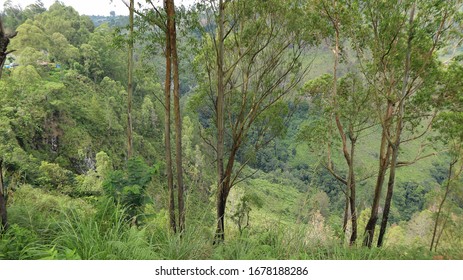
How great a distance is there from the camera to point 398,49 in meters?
8.23

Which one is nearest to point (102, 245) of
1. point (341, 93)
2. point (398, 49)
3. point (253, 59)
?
point (253, 59)

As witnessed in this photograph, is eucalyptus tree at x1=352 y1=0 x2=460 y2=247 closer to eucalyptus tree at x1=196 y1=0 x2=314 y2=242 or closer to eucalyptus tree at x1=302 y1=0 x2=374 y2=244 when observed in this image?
eucalyptus tree at x1=302 y1=0 x2=374 y2=244

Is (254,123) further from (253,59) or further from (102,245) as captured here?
(102,245)

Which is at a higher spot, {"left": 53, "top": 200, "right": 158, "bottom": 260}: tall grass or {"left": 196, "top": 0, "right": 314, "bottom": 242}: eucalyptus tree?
{"left": 196, "top": 0, "right": 314, "bottom": 242}: eucalyptus tree

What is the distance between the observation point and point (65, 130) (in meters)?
30.1

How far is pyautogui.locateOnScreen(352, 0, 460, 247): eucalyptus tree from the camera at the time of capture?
7266mm

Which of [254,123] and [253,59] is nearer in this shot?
[253,59]

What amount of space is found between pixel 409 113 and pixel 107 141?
29.0m

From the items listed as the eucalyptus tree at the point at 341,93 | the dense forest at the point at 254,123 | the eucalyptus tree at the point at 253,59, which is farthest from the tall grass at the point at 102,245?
the eucalyptus tree at the point at 341,93

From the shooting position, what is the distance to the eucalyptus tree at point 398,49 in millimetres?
7266

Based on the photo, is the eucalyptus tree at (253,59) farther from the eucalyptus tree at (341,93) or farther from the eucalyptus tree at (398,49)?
the eucalyptus tree at (398,49)

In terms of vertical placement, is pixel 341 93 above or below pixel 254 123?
above

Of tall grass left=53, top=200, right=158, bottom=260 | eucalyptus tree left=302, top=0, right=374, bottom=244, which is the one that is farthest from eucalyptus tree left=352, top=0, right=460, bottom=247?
tall grass left=53, top=200, right=158, bottom=260

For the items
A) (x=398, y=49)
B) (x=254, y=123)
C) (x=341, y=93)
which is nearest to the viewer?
(x=398, y=49)
